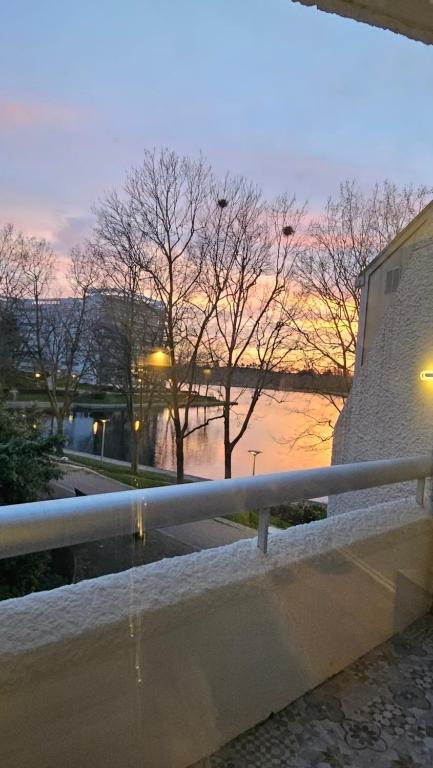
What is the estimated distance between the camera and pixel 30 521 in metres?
0.80

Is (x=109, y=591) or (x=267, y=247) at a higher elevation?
(x=267, y=247)

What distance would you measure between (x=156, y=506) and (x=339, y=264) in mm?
12835

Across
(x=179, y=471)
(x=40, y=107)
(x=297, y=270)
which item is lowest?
(x=179, y=471)

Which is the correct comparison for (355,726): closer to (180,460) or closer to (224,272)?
(180,460)

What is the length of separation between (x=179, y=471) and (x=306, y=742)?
1136cm

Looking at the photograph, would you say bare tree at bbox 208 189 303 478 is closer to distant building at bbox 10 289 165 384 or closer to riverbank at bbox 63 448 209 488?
riverbank at bbox 63 448 209 488

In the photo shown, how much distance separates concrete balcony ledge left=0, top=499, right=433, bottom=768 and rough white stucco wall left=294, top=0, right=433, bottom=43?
1296 mm

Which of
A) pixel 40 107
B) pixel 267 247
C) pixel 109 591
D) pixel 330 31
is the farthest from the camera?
pixel 267 247

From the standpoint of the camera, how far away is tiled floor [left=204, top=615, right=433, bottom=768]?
1166 mm

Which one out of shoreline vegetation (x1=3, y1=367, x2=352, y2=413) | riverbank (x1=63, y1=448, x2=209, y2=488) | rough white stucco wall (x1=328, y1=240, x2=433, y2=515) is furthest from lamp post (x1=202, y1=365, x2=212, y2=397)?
rough white stucco wall (x1=328, y1=240, x2=433, y2=515)

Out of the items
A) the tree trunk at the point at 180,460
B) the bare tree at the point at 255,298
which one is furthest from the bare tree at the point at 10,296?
the bare tree at the point at 255,298

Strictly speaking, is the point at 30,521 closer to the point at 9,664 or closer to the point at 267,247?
the point at 9,664

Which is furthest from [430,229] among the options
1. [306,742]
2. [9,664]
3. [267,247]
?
[267,247]

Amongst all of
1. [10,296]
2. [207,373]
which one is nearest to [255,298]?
[207,373]
